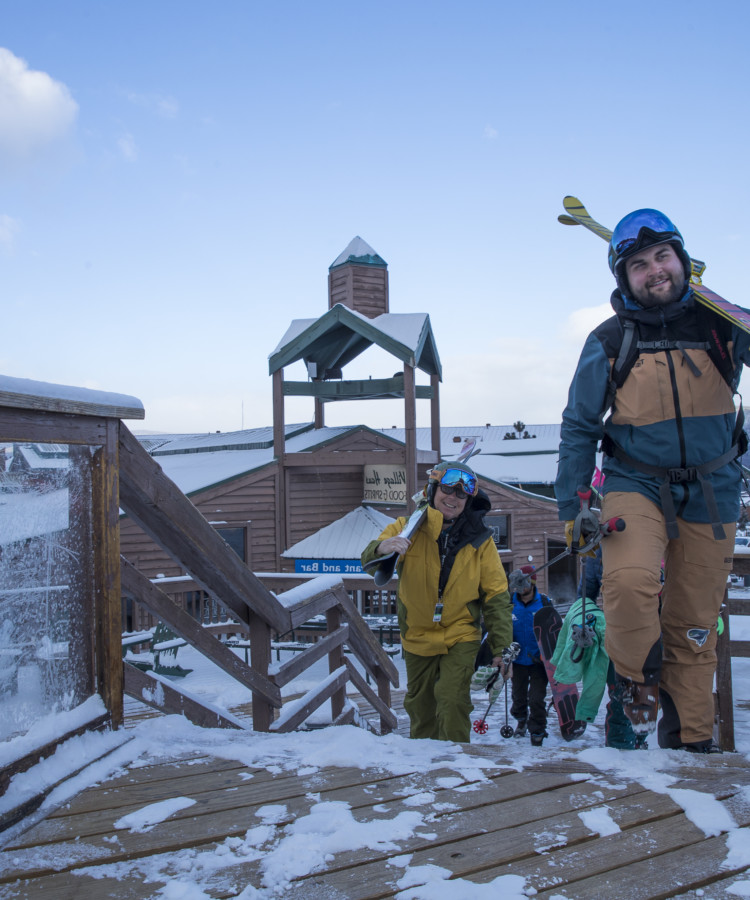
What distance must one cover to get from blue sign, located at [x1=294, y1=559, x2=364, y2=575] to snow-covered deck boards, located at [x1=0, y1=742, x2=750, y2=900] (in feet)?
38.4

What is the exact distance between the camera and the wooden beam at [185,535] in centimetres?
264

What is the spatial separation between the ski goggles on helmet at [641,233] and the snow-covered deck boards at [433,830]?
1.94 m

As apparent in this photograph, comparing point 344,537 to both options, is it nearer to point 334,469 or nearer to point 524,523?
point 334,469

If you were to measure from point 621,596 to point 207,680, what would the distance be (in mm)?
6821

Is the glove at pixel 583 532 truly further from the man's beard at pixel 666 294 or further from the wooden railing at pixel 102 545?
the wooden railing at pixel 102 545

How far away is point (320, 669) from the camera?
9.98m

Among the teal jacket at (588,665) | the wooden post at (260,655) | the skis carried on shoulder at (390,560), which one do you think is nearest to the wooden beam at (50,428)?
the wooden post at (260,655)

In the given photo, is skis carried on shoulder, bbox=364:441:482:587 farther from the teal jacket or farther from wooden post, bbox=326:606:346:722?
the teal jacket

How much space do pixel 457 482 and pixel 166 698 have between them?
6.07ft

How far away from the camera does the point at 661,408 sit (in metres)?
2.86

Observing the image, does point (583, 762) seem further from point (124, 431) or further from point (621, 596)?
point (124, 431)

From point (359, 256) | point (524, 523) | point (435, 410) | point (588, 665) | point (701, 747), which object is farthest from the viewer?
point (524, 523)

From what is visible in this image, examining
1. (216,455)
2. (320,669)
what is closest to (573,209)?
(320,669)

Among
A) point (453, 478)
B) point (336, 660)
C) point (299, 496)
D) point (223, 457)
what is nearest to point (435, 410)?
point (299, 496)
